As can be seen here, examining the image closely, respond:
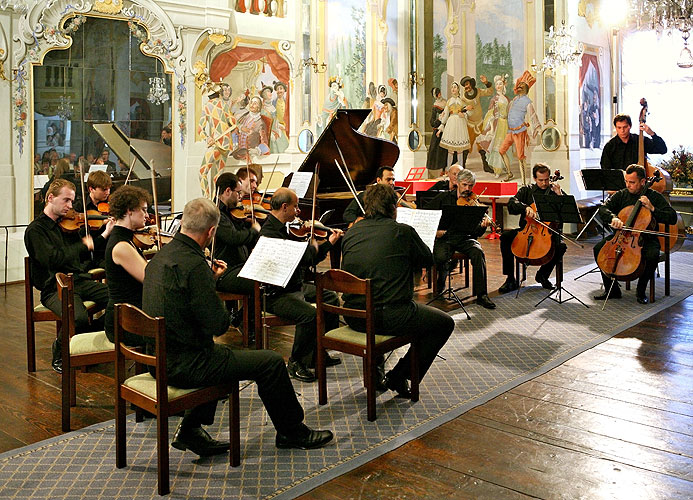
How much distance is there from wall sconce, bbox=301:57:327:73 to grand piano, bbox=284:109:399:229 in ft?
14.3

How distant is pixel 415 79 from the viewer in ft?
45.2

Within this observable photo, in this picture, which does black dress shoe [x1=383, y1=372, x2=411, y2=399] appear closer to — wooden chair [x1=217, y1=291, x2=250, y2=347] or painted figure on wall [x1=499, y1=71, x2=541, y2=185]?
wooden chair [x1=217, y1=291, x2=250, y2=347]

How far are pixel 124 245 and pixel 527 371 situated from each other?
2.85m

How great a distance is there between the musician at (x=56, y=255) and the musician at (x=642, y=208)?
183 inches

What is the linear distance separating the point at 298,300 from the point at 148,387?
68.4 inches

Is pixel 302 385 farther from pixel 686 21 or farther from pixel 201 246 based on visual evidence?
pixel 686 21

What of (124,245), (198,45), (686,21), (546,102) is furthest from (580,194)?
(124,245)

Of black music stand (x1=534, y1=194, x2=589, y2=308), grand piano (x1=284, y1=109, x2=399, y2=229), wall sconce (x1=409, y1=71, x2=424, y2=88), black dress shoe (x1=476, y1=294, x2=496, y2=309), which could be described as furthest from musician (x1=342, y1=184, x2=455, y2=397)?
wall sconce (x1=409, y1=71, x2=424, y2=88)

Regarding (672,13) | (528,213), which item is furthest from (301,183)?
(672,13)

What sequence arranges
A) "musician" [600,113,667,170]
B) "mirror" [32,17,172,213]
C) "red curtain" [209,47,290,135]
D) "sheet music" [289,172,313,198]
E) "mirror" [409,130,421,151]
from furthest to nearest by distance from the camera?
1. "mirror" [409,130,421,151]
2. "red curtain" [209,47,290,135]
3. "mirror" [32,17,172,213]
4. "musician" [600,113,667,170]
5. "sheet music" [289,172,313,198]

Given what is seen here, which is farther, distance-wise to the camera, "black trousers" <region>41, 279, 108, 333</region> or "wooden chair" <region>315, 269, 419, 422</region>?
"black trousers" <region>41, 279, 108, 333</region>

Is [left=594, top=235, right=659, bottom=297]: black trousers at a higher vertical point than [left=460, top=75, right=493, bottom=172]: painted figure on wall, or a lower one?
lower

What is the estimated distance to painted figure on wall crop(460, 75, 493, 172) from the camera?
1328 cm

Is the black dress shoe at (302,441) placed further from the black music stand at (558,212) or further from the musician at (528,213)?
the musician at (528,213)
